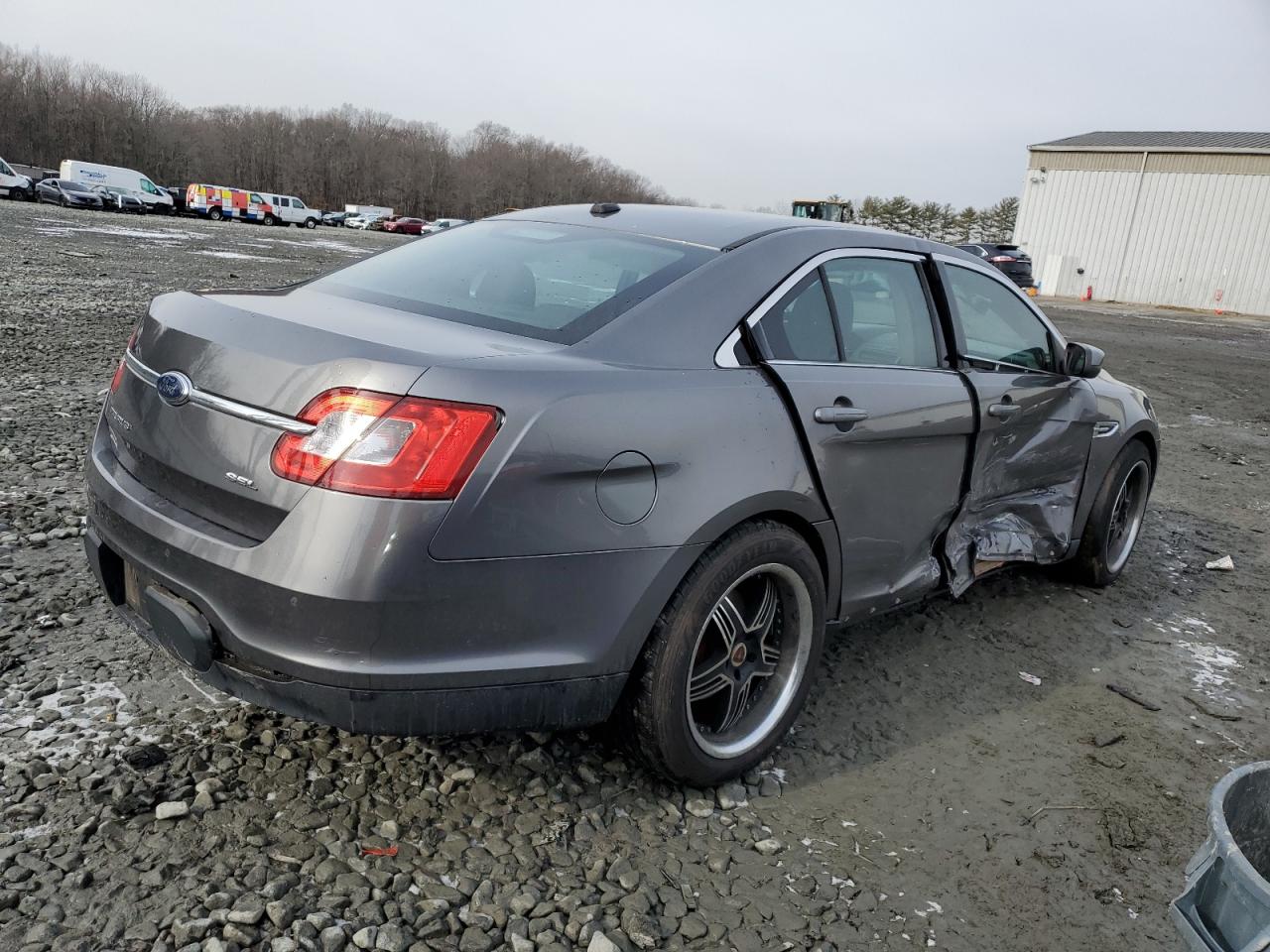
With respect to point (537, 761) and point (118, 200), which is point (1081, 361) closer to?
point (537, 761)

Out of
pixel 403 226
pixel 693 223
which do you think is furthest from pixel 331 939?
pixel 403 226

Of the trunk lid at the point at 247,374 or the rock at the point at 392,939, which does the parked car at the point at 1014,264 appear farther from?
the rock at the point at 392,939

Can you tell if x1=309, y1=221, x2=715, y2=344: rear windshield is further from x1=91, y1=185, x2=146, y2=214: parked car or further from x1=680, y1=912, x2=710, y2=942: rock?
x1=91, y1=185, x2=146, y2=214: parked car

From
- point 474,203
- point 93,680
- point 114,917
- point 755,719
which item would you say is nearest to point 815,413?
point 755,719

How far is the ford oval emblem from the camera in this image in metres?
2.30

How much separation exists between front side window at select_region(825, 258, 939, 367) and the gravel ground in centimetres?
118

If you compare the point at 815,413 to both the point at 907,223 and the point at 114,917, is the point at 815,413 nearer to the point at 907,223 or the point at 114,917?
the point at 114,917

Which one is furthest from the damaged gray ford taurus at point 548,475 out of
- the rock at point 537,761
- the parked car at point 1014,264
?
the parked car at point 1014,264

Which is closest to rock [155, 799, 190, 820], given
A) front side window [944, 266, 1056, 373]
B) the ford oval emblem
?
the ford oval emblem

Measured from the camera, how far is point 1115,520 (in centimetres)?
478

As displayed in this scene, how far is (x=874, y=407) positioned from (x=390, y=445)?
1587 mm

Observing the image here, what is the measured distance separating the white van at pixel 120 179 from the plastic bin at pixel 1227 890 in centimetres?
5345

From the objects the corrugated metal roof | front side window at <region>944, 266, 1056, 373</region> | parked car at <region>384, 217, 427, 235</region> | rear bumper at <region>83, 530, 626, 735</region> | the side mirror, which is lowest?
parked car at <region>384, 217, 427, 235</region>

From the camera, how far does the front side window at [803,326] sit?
2.81 metres
